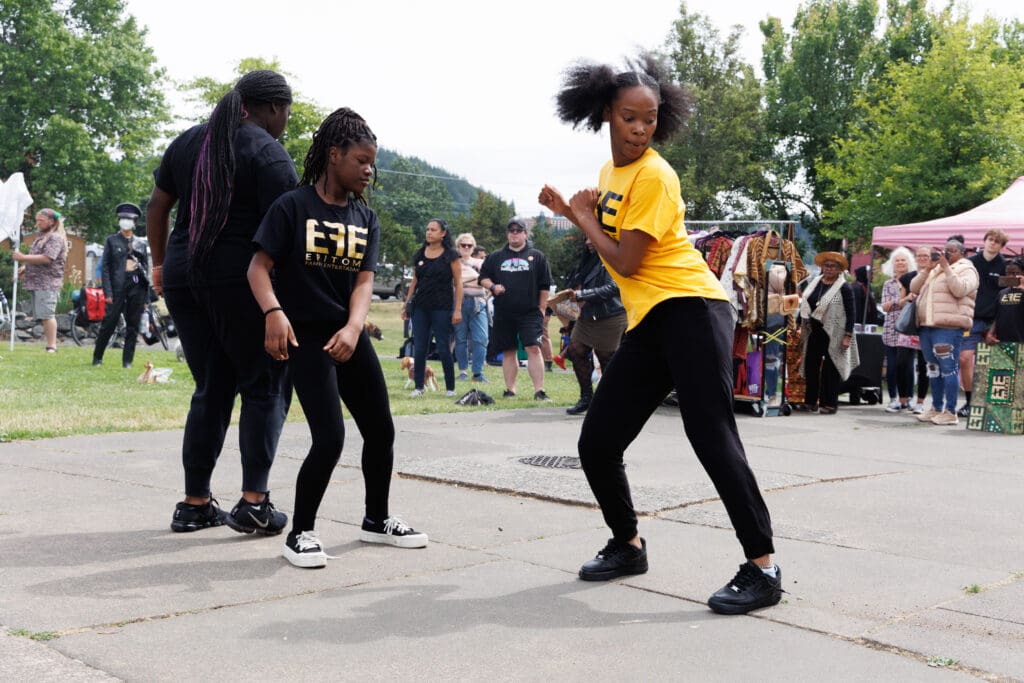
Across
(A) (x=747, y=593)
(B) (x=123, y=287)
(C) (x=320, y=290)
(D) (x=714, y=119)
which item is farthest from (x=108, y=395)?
(D) (x=714, y=119)

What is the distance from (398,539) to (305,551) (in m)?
0.50

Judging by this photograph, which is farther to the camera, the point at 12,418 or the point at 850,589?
the point at 12,418

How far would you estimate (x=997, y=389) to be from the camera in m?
10.3

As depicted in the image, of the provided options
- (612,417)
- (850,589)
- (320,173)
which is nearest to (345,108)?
(320,173)

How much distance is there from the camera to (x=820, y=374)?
12.0 m

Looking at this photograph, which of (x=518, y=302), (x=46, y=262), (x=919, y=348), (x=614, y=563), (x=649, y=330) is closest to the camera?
(x=649, y=330)

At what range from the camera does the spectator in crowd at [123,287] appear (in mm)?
13781

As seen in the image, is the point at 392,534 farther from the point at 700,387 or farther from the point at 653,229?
the point at 653,229

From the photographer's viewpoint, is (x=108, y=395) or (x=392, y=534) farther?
(x=108, y=395)

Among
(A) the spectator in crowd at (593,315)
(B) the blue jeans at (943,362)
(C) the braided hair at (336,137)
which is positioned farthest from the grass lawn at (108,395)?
(C) the braided hair at (336,137)

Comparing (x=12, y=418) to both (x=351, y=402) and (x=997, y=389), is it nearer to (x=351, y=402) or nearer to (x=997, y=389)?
(x=351, y=402)

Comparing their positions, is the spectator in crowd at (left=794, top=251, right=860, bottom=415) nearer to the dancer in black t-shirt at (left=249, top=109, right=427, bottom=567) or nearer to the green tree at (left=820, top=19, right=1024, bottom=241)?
the dancer in black t-shirt at (left=249, top=109, right=427, bottom=567)

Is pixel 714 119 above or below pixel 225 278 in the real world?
above

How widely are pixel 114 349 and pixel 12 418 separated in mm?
9940
